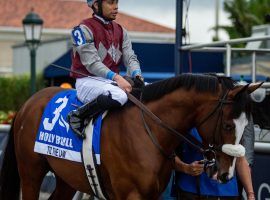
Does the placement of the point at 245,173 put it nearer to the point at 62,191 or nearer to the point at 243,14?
the point at 62,191

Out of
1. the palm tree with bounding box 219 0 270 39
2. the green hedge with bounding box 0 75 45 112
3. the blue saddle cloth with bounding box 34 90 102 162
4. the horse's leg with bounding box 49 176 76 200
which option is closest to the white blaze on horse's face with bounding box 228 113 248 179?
the blue saddle cloth with bounding box 34 90 102 162

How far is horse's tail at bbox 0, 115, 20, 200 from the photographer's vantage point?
25.0 feet

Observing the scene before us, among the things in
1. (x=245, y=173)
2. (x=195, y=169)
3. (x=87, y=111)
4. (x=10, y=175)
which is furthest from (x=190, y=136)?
(x=10, y=175)

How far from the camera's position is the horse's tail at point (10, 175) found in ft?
25.0

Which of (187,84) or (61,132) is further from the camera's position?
(61,132)

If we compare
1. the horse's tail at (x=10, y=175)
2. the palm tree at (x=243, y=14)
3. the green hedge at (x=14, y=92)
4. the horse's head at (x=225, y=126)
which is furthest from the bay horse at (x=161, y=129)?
the palm tree at (x=243, y=14)

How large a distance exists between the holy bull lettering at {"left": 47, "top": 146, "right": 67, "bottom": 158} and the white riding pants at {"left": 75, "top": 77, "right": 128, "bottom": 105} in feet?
1.55

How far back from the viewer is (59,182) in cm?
732

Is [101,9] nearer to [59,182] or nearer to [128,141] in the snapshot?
[128,141]

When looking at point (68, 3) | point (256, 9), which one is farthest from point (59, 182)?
point (68, 3)

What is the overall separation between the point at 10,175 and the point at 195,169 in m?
2.47

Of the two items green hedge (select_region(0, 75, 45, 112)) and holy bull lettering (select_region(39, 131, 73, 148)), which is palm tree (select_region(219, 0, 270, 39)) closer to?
green hedge (select_region(0, 75, 45, 112))

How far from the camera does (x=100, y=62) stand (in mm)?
6379

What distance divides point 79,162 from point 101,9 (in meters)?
1.31
